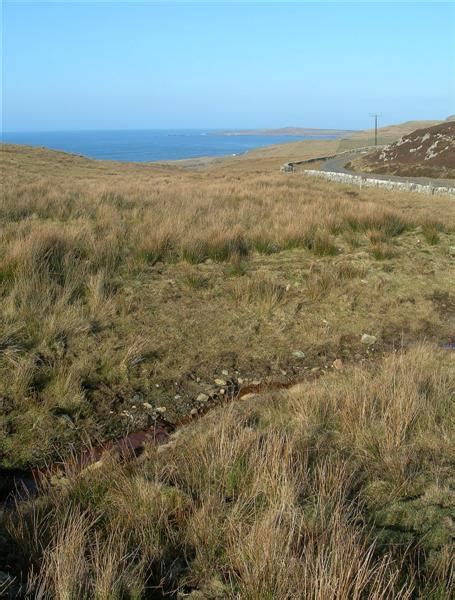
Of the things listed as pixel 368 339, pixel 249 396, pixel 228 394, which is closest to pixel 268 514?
pixel 249 396

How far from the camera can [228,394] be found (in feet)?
14.4

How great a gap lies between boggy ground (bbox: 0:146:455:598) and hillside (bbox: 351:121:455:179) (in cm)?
2481

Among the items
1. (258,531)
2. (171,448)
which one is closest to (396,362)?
(171,448)

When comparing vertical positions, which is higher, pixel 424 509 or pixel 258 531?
pixel 258 531

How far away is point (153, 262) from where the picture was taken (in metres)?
7.19

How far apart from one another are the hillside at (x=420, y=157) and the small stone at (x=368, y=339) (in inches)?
1063

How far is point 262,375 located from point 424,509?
2323mm

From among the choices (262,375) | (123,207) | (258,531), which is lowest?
(262,375)

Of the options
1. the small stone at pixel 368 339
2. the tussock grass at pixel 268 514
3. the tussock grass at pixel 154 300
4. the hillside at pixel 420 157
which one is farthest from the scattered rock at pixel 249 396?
the hillside at pixel 420 157

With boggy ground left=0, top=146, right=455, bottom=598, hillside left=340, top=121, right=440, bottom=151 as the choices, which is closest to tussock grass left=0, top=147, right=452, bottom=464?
boggy ground left=0, top=146, right=455, bottom=598

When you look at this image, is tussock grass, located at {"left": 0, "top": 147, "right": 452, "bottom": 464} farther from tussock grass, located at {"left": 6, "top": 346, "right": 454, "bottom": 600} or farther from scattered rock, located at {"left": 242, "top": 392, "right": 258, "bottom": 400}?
tussock grass, located at {"left": 6, "top": 346, "right": 454, "bottom": 600}

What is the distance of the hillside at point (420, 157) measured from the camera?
31.2 meters

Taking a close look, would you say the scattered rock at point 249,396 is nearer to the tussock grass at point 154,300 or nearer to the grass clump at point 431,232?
the tussock grass at point 154,300

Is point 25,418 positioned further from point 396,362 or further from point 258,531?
point 396,362
